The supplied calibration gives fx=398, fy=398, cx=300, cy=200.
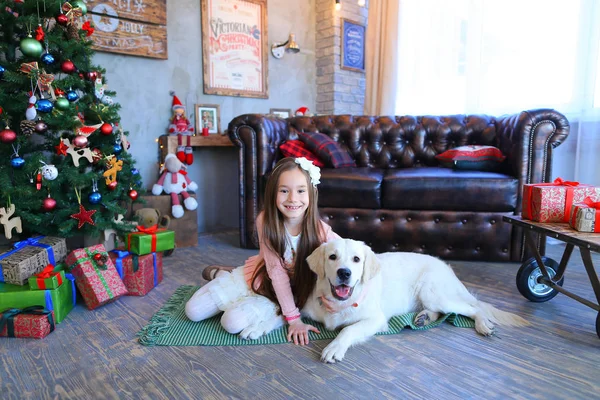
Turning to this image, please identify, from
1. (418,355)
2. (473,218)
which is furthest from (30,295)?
(473,218)

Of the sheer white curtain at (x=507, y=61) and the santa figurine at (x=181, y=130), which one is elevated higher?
the sheer white curtain at (x=507, y=61)

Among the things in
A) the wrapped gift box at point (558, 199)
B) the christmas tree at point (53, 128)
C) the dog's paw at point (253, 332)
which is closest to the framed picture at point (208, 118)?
the christmas tree at point (53, 128)

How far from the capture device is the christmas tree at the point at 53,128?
7.39ft

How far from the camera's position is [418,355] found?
62.1 inches

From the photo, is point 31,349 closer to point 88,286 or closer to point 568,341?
point 88,286

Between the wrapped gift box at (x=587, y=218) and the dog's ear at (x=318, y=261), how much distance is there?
44.2 inches

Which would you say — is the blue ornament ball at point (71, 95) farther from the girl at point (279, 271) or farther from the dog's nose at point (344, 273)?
the dog's nose at point (344, 273)

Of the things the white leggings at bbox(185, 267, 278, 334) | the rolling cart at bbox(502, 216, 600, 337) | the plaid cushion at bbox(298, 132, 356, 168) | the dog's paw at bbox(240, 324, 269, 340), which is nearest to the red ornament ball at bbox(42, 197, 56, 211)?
the white leggings at bbox(185, 267, 278, 334)

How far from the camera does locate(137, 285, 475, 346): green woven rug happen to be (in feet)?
5.55

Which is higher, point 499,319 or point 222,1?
point 222,1

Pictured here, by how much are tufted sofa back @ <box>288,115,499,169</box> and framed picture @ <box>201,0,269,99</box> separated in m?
0.85

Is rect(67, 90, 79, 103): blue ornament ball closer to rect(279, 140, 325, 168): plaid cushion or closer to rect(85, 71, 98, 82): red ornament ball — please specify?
rect(85, 71, 98, 82): red ornament ball

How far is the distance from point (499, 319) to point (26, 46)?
9.35 feet

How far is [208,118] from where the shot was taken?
3932 millimetres
